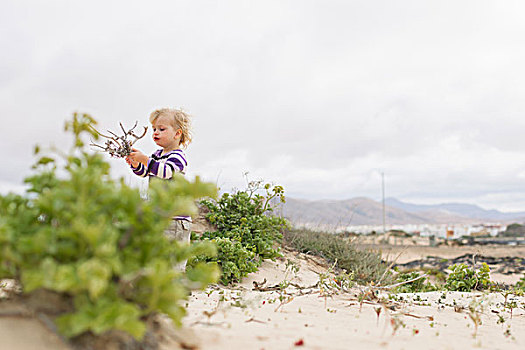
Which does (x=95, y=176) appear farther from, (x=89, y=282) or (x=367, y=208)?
(x=367, y=208)

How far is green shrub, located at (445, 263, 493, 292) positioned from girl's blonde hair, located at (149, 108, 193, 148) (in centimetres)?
506

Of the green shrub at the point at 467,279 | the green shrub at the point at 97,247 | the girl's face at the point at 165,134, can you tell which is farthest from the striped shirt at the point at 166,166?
the green shrub at the point at 467,279

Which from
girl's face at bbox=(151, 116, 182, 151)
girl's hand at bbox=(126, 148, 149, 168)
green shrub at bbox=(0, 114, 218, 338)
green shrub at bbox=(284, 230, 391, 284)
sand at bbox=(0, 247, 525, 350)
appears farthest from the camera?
green shrub at bbox=(284, 230, 391, 284)

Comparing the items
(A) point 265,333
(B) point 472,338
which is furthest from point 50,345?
(B) point 472,338

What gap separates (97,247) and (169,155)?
3.46m

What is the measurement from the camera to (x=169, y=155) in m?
5.37

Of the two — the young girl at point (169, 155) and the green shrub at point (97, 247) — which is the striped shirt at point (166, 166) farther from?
the green shrub at point (97, 247)

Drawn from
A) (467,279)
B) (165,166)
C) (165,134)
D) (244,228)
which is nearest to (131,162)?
(165,166)

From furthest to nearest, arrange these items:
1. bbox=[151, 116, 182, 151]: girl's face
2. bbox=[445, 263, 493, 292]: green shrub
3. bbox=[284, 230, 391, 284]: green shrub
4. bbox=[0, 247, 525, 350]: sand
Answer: bbox=[284, 230, 391, 284]: green shrub
bbox=[445, 263, 493, 292]: green shrub
bbox=[151, 116, 182, 151]: girl's face
bbox=[0, 247, 525, 350]: sand

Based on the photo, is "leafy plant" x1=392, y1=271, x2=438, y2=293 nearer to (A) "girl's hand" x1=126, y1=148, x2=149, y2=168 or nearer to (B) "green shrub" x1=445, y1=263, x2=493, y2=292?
(B) "green shrub" x1=445, y1=263, x2=493, y2=292

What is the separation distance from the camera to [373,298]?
4602 mm

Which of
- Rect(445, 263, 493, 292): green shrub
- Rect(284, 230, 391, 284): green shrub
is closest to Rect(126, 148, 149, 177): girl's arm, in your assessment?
Rect(284, 230, 391, 284): green shrub

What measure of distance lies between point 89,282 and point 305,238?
25.7 ft

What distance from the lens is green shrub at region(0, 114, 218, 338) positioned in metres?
1.93
